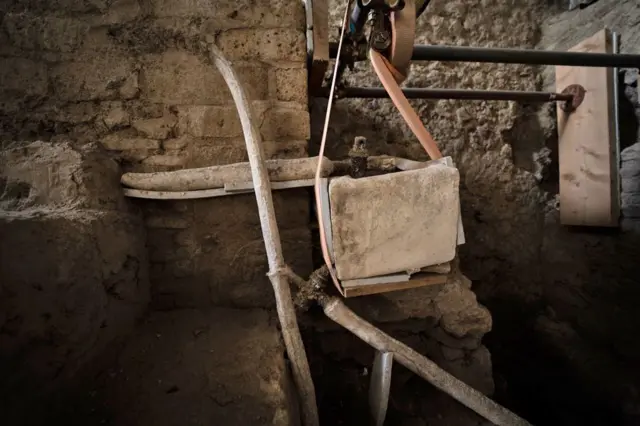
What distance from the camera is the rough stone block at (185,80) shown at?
117 centimetres

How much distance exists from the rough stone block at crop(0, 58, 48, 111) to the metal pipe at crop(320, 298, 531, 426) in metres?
1.26

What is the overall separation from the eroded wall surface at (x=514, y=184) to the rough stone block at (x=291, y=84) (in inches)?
32.7

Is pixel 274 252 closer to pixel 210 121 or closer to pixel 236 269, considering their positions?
pixel 236 269

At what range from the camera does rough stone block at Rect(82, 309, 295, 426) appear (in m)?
0.84

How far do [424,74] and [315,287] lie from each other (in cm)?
186

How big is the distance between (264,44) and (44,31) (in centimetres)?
73

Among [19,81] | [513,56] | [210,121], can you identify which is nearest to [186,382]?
[210,121]

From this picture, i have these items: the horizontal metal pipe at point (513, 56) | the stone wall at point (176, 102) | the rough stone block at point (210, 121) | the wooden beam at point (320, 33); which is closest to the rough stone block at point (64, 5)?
the stone wall at point (176, 102)

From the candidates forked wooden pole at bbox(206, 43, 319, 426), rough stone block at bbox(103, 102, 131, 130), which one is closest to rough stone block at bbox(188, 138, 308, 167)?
forked wooden pole at bbox(206, 43, 319, 426)

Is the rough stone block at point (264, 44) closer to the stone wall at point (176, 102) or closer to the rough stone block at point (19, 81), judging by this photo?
the stone wall at point (176, 102)

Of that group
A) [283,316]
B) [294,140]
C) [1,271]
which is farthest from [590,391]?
[1,271]

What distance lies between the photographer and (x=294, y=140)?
1231 mm

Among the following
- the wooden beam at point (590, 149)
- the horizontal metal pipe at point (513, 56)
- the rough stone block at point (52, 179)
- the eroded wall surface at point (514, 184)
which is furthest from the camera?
the eroded wall surface at point (514, 184)

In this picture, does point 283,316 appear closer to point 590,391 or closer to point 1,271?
point 1,271
